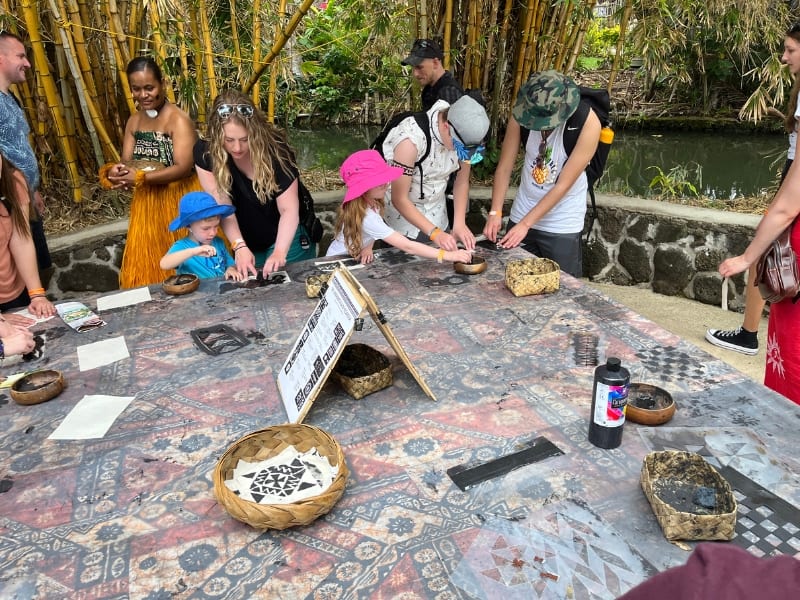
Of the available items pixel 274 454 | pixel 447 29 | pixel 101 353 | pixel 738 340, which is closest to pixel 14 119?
pixel 101 353

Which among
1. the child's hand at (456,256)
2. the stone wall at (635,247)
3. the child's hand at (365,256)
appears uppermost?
the child's hand at (456,256)

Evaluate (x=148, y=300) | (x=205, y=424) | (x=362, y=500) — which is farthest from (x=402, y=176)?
(x=362, y=500)

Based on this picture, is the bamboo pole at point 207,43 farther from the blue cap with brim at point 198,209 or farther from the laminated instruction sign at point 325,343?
the laminated instruction sign at point 325,343

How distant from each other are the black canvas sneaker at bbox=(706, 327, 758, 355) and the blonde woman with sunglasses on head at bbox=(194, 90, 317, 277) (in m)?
2.54

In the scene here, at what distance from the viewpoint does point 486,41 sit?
4.43m

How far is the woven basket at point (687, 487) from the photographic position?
1169 millimetres

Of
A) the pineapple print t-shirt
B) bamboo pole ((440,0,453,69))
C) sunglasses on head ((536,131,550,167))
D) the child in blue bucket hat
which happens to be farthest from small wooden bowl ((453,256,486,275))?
bamboo pole ((440,0,453,69))

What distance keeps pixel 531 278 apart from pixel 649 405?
2.85 ft

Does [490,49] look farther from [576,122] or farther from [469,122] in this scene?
[469,122]

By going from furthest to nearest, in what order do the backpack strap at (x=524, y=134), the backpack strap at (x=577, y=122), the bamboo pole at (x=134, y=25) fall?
the bamboo pole at (x=134, y=25)
the backpack strap at (x=524, y=134)
the backpack strap at (x=577, y=122)

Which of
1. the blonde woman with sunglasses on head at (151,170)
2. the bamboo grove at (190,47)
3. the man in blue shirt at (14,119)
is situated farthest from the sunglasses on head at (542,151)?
the man in blue shirt at (14,119)

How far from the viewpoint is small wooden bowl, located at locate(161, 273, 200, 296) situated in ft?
8.18

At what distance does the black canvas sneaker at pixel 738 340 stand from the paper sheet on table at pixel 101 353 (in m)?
3.17

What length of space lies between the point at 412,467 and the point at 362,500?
16 cm
